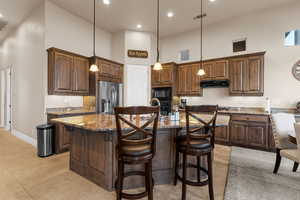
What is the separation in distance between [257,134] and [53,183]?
4589 millimetres

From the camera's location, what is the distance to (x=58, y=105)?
13.4 ft

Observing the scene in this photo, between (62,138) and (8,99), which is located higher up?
(8,99)

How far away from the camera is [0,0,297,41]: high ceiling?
3.99m

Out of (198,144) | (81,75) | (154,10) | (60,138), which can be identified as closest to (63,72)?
(81,75)

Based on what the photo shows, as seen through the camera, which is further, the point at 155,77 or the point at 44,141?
the point at 155,77

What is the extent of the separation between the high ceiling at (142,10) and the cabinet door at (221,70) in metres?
1.48

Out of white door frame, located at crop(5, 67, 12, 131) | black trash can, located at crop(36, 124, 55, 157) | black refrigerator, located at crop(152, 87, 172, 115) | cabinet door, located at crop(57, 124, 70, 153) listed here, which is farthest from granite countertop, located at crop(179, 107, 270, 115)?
Answer: white door frame, located at crop(5, 67, 12, 131)

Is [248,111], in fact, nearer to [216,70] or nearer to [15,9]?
[216,70]

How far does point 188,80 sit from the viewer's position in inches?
210

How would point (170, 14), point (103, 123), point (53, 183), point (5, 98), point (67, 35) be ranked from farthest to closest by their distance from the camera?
point (5, 98) < point (170, 14) < point (67, 35) < point (53, 183) < point (103, 123)

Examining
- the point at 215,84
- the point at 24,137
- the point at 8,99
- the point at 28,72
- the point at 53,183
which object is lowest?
the point at 53,183

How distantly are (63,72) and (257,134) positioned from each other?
5.32 meters

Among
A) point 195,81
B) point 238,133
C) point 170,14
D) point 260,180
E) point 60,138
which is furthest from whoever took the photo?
point 195,81

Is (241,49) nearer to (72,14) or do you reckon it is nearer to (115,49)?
(115,49)
